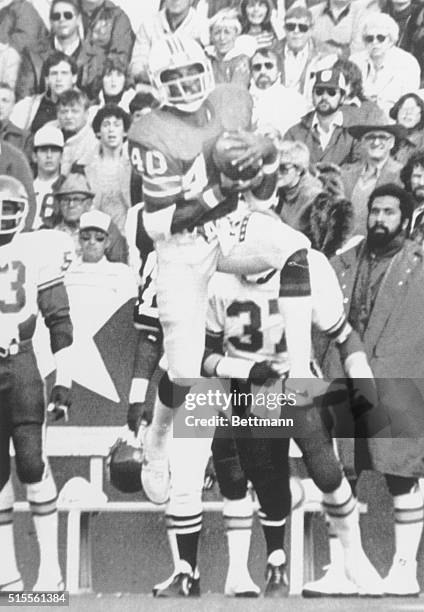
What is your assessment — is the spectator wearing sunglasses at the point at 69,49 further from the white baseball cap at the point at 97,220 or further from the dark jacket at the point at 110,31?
the white baseball cap at the point at 97,220

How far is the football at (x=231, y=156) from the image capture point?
325cm

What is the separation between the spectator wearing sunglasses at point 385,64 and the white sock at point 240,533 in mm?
1450

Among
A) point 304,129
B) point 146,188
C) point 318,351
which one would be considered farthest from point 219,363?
point 304,129

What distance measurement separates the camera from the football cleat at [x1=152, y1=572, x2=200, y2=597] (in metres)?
3.30

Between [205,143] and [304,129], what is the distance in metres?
0.34

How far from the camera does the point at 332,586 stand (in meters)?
3.31

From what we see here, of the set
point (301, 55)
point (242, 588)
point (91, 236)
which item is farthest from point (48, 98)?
point (242, 588)

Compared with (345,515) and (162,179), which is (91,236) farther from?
(345,515)

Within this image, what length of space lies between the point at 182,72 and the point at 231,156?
0.33m

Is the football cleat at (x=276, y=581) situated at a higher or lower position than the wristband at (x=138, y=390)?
lower

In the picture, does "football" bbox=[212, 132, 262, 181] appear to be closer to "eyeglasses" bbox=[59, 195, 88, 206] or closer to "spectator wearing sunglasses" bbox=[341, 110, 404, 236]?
"spectator wearing sunglasses" bbox=[341, 110, 404, 236]

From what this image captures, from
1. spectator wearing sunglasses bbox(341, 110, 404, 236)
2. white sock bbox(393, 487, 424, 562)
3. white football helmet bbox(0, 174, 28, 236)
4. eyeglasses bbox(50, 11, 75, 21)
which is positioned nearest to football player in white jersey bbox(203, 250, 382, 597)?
white sock bbox(393, 487, 424, 562)

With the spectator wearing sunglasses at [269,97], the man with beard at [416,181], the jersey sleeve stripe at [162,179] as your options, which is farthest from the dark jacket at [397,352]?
the jersey sleeve stripe at [162,179]

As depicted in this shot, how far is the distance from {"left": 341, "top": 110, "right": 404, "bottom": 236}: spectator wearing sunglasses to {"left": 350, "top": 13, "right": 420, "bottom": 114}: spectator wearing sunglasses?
67 millimetres
